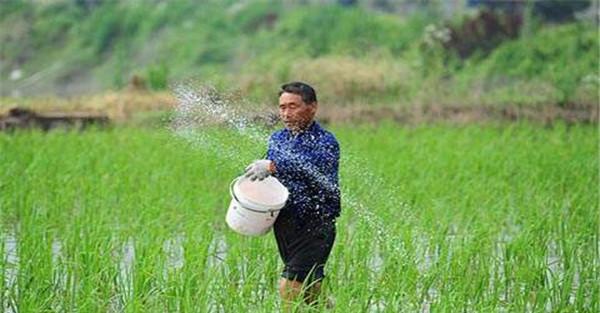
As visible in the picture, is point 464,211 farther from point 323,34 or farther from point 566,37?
point 323,34

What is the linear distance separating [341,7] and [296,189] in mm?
19211

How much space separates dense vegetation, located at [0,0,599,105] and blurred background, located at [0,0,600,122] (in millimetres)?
31

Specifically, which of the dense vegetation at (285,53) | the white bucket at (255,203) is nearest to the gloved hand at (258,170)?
the white bucket at (255,203)

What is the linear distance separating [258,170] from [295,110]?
26cm

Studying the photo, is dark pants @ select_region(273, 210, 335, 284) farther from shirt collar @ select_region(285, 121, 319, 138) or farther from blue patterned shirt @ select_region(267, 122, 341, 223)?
shirt collar @ select_region(285, 121, 319, 138)

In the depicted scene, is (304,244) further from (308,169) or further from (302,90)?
(302,90)

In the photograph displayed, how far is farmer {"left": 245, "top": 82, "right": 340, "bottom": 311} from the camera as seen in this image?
374cm

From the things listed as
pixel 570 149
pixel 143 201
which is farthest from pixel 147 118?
pixel 143 201

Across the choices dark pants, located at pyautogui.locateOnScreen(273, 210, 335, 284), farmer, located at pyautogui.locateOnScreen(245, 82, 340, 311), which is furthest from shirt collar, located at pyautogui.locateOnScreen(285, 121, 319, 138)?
dark pants, located at pyautogui.locateOnScreen(273, 210, 335, 284)

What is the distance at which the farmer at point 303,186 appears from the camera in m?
3.74

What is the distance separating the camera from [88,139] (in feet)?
33.7

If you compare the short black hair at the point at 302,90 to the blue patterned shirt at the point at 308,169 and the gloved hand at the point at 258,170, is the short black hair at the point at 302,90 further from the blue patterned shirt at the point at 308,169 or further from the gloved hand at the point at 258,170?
the gloved hand at the point at 258,170

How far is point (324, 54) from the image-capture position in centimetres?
1972

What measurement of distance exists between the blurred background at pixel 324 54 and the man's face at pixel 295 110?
7235 mm
